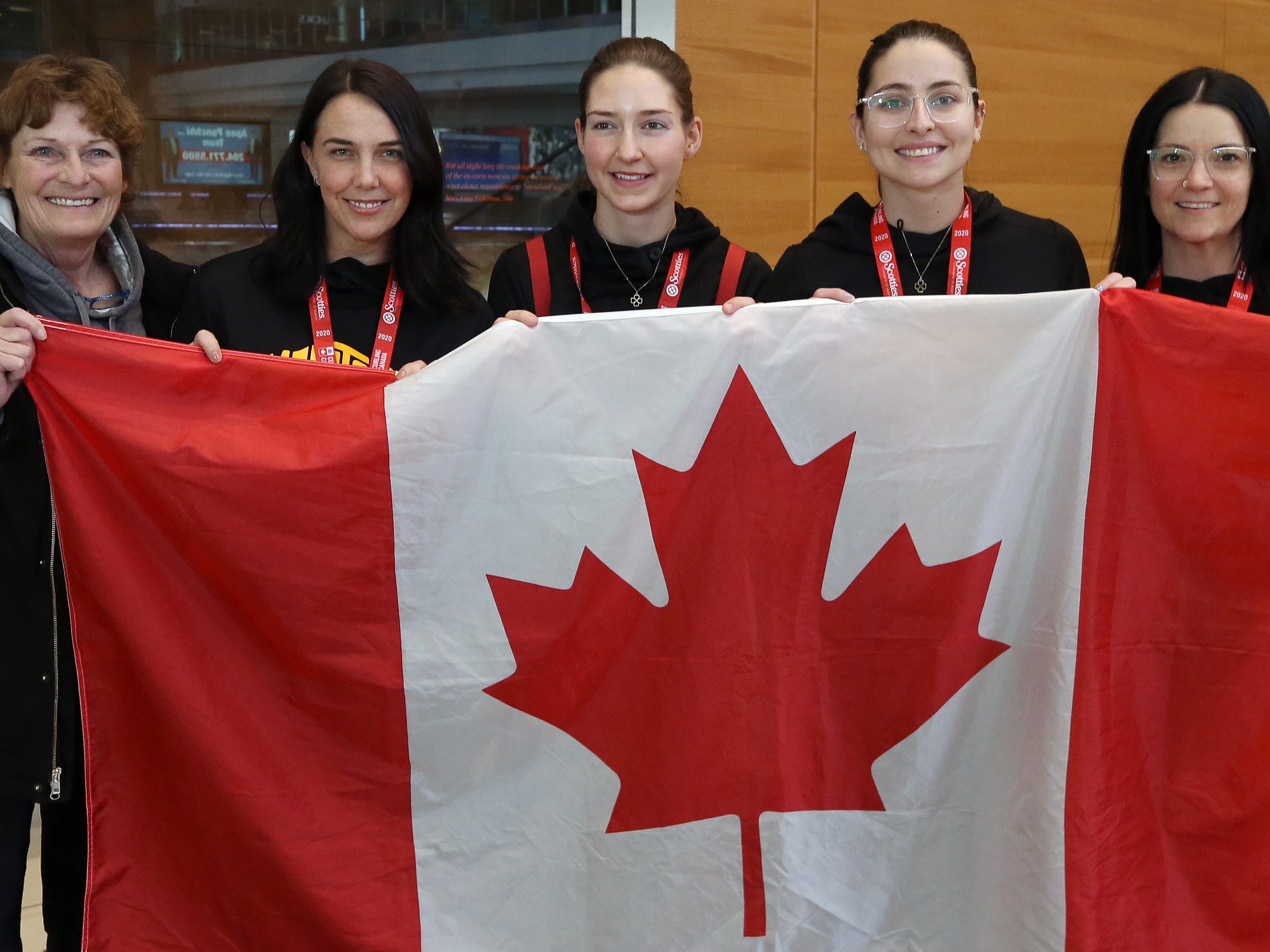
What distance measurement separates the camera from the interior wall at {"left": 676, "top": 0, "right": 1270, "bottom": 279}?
346cm

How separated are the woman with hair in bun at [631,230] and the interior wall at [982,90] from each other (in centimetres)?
134

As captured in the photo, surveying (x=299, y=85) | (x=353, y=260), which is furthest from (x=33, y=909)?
(x=299, y=85)

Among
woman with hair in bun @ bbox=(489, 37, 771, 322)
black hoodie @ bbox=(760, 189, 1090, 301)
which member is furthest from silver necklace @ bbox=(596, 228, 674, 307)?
black hoodie @ bbox=(760, 189, 1090, 301)

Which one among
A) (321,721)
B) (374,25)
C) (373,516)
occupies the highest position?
(374,25)

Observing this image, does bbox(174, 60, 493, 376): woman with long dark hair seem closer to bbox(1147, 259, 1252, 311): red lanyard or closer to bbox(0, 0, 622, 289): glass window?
bbox(0, 0, 622, 289): glass window

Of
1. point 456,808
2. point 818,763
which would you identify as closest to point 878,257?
point 818,763

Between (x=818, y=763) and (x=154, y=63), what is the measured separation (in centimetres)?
243

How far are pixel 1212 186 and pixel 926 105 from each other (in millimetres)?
517

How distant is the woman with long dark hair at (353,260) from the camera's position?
192 centimetres

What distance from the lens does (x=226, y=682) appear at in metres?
1.63

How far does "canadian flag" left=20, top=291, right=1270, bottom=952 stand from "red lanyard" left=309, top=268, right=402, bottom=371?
23 cm

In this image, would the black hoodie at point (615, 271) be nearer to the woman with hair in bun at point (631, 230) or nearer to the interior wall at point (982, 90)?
the woman with hair in bun at point (631, 230)

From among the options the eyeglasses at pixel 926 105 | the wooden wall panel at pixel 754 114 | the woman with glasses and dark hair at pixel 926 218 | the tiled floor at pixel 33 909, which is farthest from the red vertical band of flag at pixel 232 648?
the wooden wall panel at pixel 754 114

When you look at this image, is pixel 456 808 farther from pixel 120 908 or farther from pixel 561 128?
pixel 561 128
